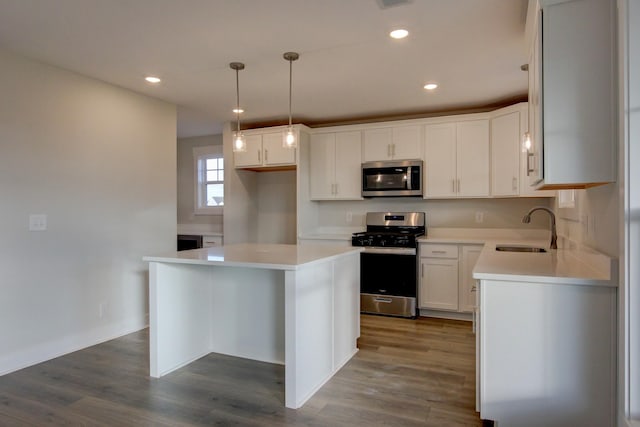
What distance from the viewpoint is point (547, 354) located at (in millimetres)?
1822

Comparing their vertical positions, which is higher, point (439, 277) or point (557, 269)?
point (557, 269)

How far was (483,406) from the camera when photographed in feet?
6.24

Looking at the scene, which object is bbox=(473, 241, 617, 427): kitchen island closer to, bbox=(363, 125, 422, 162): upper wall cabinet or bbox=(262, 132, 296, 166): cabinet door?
bbox=(363, 125, 422, 162): upper wall cabinet

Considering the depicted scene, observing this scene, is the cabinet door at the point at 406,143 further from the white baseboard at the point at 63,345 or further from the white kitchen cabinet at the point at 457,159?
the white baseboard at the point at 63,345

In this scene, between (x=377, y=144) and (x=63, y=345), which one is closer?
(x=63, y=345)

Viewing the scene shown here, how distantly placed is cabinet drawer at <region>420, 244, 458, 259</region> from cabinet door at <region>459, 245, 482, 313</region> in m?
0.10

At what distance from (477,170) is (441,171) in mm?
369

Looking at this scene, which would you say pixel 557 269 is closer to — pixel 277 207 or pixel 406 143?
pixel 406 143

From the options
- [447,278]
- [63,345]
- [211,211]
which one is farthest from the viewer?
[211,211]

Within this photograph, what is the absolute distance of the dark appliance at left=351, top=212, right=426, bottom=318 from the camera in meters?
4.18

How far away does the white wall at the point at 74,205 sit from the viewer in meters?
2.87

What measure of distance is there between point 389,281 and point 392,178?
1.16 meters

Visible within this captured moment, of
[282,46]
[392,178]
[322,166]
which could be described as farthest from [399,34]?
[322,166]

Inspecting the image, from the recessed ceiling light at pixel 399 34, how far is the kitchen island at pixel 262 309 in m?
1.51
